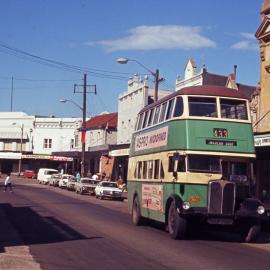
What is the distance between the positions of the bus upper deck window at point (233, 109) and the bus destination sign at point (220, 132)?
521 mm

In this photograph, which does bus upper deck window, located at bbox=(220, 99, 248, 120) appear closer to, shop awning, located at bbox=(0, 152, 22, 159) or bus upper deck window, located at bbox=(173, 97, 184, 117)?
bus upper deck window, located at bbox=(173, 97, 184, 117)

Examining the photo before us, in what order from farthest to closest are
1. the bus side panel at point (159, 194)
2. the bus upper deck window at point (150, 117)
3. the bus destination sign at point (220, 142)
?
1. the bus upper deck window at point (150, 117)
2. the bus destination sign at point (220, 142)
3. the bus side panel at point (159, 194)

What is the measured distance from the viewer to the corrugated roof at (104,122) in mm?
69062

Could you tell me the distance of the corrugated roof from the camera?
69062mm

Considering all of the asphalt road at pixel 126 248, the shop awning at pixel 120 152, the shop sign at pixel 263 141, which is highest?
the shop awning at pixel 120 152

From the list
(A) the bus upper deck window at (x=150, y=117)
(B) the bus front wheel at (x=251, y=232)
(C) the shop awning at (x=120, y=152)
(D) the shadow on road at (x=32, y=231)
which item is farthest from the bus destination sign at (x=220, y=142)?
(C) the shop awning at (x=120, y=152)

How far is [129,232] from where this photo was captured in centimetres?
1817

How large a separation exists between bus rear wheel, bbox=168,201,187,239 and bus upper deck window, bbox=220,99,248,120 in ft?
10.4

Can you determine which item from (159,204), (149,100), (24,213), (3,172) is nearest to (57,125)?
(3,172)

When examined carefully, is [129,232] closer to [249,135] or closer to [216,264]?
[249,135]

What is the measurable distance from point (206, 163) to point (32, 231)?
558 centimetres

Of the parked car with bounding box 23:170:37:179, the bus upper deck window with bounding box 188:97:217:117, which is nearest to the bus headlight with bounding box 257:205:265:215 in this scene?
the bus upper deck window with bounding box 188:97:217:117

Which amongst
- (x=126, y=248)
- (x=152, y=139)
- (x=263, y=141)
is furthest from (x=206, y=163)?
(x=263, y=141)

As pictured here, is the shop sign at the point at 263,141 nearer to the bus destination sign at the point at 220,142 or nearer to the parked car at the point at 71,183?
the bus destination sign at the point at 220,142
